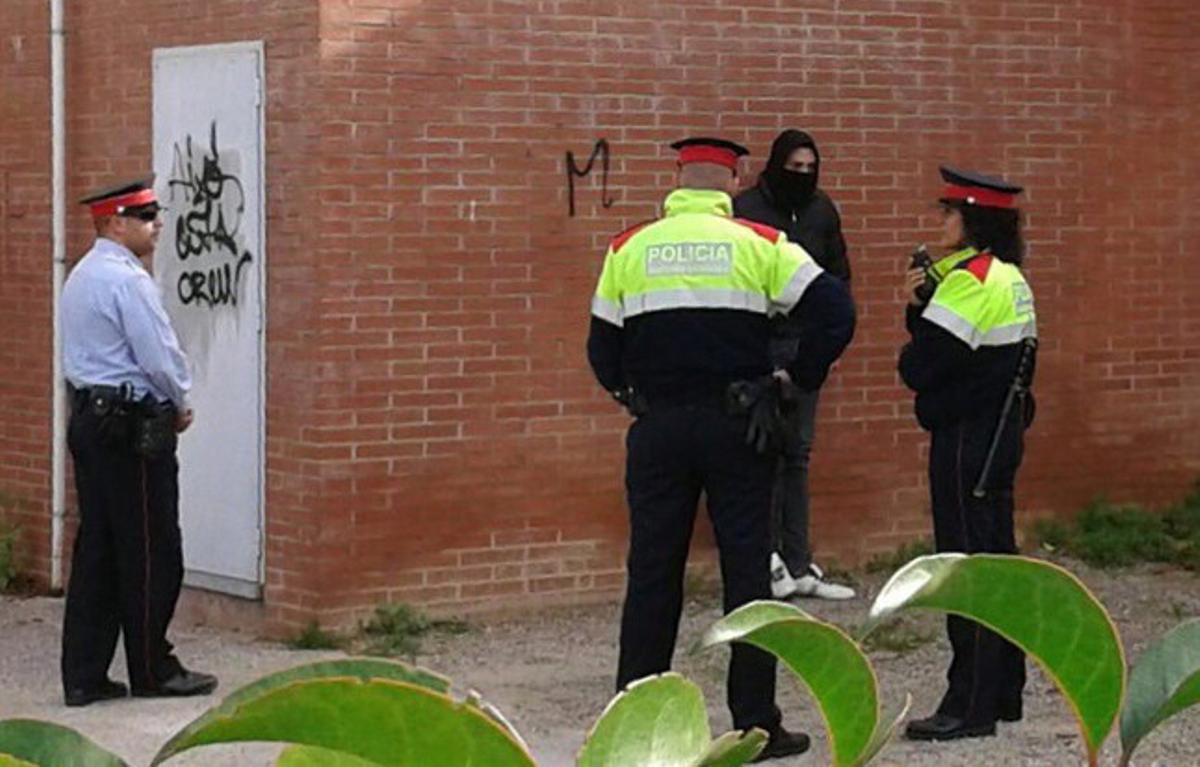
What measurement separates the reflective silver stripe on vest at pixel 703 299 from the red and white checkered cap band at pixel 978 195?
904 mm

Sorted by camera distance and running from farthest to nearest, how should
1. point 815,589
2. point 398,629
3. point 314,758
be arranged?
point 815,589
point 398,629
point 314,758

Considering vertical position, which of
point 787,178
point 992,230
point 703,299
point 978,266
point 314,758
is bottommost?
point 314,758

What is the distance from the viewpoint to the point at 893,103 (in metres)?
10.8

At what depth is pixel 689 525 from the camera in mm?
7590

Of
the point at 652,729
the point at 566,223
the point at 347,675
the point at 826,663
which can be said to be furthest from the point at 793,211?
the point at 347,675

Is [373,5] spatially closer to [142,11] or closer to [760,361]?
[142,11]

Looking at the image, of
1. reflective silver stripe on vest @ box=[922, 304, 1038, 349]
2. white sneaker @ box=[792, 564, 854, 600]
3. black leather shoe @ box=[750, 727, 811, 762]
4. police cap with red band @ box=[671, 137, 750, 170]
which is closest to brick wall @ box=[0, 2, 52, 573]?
white sneaker @ box=[792, 564, 854, 600]

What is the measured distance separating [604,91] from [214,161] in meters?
1.62

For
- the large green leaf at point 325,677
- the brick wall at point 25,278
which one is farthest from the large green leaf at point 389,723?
the brick wall at point 25,278

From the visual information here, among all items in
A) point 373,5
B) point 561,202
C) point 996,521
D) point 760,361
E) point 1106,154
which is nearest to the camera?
point 760,361

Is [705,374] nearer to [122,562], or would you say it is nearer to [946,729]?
[946,729]

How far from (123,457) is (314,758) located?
7.36 metres

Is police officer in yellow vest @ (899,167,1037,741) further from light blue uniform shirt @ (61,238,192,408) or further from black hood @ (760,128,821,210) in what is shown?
light blue uniform shirt @ (61,238,192,408)

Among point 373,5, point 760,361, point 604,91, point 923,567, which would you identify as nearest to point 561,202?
point 604,91
